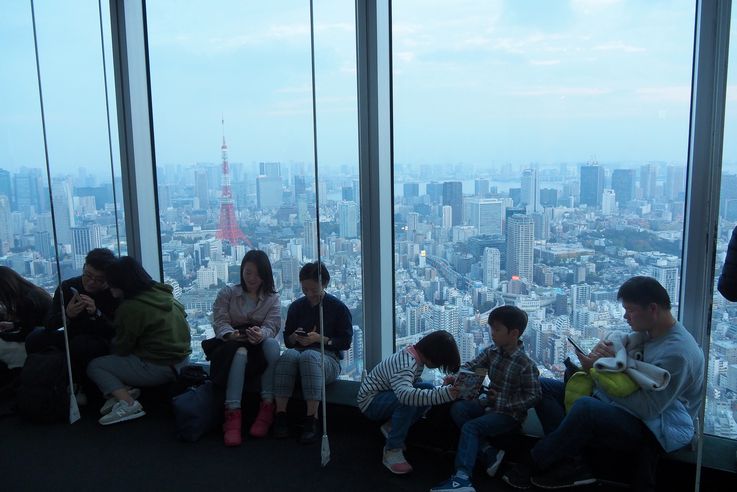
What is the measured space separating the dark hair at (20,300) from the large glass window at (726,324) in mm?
3798

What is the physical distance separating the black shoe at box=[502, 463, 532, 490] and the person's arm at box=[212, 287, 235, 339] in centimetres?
165

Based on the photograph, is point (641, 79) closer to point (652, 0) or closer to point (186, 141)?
point (652, 0)

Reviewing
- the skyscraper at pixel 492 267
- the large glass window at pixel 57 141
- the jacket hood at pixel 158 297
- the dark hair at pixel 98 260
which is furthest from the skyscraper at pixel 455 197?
the large glass window at pixel 57 141

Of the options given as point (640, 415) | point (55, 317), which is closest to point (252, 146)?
point (55, 317)

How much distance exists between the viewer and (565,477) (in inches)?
94.3

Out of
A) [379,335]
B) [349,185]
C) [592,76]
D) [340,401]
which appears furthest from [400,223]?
[592,76]

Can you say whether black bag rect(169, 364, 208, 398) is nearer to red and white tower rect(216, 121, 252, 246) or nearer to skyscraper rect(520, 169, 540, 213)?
red and white tower rect(216, 121, 252, 246)

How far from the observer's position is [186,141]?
3.76 metres

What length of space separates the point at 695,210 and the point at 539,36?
1.09 m

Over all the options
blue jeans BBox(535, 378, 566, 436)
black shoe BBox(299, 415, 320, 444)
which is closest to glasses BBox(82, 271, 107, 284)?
black shoe BBox(299, 415, 320, 444)

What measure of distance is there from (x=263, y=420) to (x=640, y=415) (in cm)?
183

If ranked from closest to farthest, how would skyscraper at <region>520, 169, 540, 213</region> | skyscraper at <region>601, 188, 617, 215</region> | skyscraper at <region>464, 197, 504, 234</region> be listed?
skyscraper at <region>601, 188, 617, 215</region>
skyscraper at <region>520, 169, 540, 213</region>
skyscraper at <region>464, 197, 504, 234</region>

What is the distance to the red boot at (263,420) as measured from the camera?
9.80 ft

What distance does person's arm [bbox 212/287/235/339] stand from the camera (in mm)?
3238
